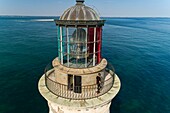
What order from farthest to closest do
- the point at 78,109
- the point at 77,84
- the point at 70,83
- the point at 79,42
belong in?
the point at 70,83 < the point at 77,84 < the point at 79,42 < the point at 78,109

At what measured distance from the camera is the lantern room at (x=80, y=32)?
30.3ft

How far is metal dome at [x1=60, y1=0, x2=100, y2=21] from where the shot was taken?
30.8 ft

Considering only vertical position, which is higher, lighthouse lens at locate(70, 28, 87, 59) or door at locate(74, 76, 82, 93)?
lighthouse lens at locate(70, 28, 87, 59)

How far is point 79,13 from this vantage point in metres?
9.45

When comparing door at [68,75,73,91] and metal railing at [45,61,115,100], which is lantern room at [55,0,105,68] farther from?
metal railing at [45,61,115,100]

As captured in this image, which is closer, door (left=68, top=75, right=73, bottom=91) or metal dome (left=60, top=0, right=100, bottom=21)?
metal dome (left=60, top=0, right=100, bottom=21)

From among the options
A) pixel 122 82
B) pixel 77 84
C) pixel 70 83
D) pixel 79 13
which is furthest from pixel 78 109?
pixel 122 82

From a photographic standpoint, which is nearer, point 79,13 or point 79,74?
point 79,13

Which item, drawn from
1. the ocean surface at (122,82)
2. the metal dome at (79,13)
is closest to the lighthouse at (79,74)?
the metal dome at (79,13)

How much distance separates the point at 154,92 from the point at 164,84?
13.5 ft

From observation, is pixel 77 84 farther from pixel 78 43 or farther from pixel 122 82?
pixel 122 82

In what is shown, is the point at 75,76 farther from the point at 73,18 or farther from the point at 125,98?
the point at 125,98

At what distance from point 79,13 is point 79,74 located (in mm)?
3980

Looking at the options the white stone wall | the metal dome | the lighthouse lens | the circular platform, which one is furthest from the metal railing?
the metal dome
